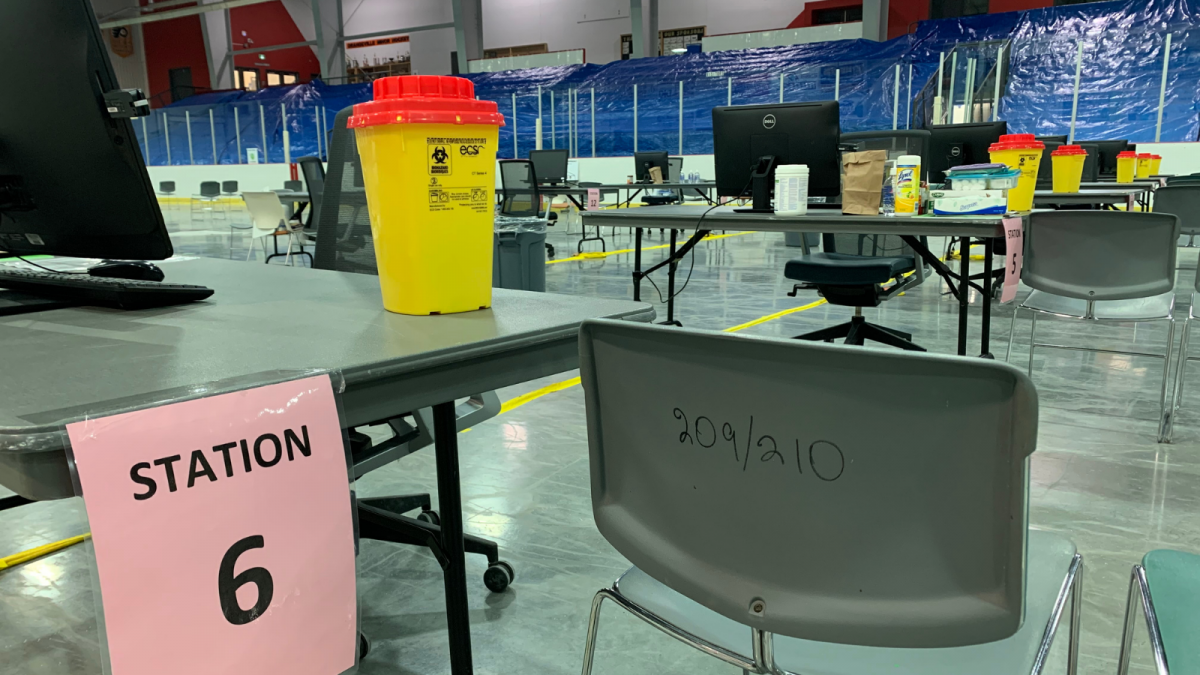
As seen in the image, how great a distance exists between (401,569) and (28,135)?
3.64ft

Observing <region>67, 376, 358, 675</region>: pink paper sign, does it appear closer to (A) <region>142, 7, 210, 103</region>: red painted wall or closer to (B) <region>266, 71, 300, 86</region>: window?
(B) <region>266, 71, 300, 86</region>: window

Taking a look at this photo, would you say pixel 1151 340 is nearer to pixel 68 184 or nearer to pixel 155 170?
pixel 68 184

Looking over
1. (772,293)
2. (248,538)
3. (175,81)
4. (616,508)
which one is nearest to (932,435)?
(616,508)

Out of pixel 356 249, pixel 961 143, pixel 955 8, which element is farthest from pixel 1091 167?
pixel 955 8

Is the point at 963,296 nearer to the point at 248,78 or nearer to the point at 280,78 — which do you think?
the point at 280,78

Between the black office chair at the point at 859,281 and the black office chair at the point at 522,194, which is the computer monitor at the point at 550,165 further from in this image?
the black office chair at the point at 859,281

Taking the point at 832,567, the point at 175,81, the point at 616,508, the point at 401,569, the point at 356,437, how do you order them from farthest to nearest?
the point at 175,81 < the point at 401,569 < the point at 356,437 < the point at 616,508 < the point at 832,567

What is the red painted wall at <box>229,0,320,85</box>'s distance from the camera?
20078mm

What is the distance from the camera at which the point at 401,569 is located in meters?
1.71

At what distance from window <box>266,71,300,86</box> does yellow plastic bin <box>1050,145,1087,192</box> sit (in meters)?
20.0

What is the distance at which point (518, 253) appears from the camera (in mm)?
4234

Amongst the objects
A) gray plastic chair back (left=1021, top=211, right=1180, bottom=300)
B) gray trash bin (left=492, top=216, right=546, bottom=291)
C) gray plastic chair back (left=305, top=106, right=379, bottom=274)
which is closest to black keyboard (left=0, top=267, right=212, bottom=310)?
gray plastic chair back (left=305, top=106, right=379, bottom=274)

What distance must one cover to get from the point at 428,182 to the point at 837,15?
1617cm

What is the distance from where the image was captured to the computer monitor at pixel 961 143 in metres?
3.74
